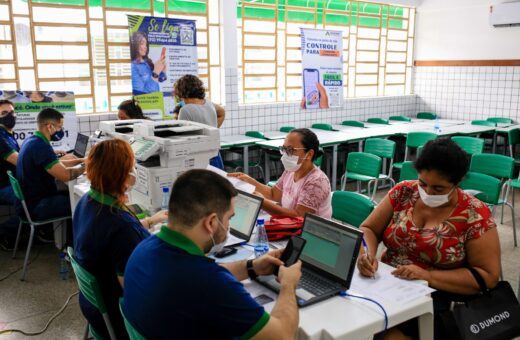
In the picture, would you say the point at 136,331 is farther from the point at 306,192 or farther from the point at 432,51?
the point at 432,51

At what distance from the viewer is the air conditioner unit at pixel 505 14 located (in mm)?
7533

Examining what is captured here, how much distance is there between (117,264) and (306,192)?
1.25 meters

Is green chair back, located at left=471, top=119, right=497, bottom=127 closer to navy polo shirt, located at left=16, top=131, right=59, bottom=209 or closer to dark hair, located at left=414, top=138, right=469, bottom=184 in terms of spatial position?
dark hair, located at left=414, top=138, right=469, bottom=184

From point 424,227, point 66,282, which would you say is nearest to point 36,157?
point 66,282

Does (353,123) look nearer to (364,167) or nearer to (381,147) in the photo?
(381,147)

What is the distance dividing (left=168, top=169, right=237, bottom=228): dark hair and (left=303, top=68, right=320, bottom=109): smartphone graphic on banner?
625 cm

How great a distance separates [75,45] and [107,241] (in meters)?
4.18

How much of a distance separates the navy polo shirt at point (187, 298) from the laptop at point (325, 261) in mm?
496

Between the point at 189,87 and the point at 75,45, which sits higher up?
the point at 75,45

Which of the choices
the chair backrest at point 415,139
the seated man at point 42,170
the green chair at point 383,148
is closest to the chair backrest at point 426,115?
the chair backrest at point 415,139

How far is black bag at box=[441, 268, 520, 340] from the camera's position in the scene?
196cm

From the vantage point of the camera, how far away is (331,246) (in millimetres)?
2002

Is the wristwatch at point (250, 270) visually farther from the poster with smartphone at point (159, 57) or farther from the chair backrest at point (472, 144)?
the chair backrest at point (472, 144)

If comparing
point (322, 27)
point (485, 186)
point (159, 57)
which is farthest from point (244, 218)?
point (322, 27)
